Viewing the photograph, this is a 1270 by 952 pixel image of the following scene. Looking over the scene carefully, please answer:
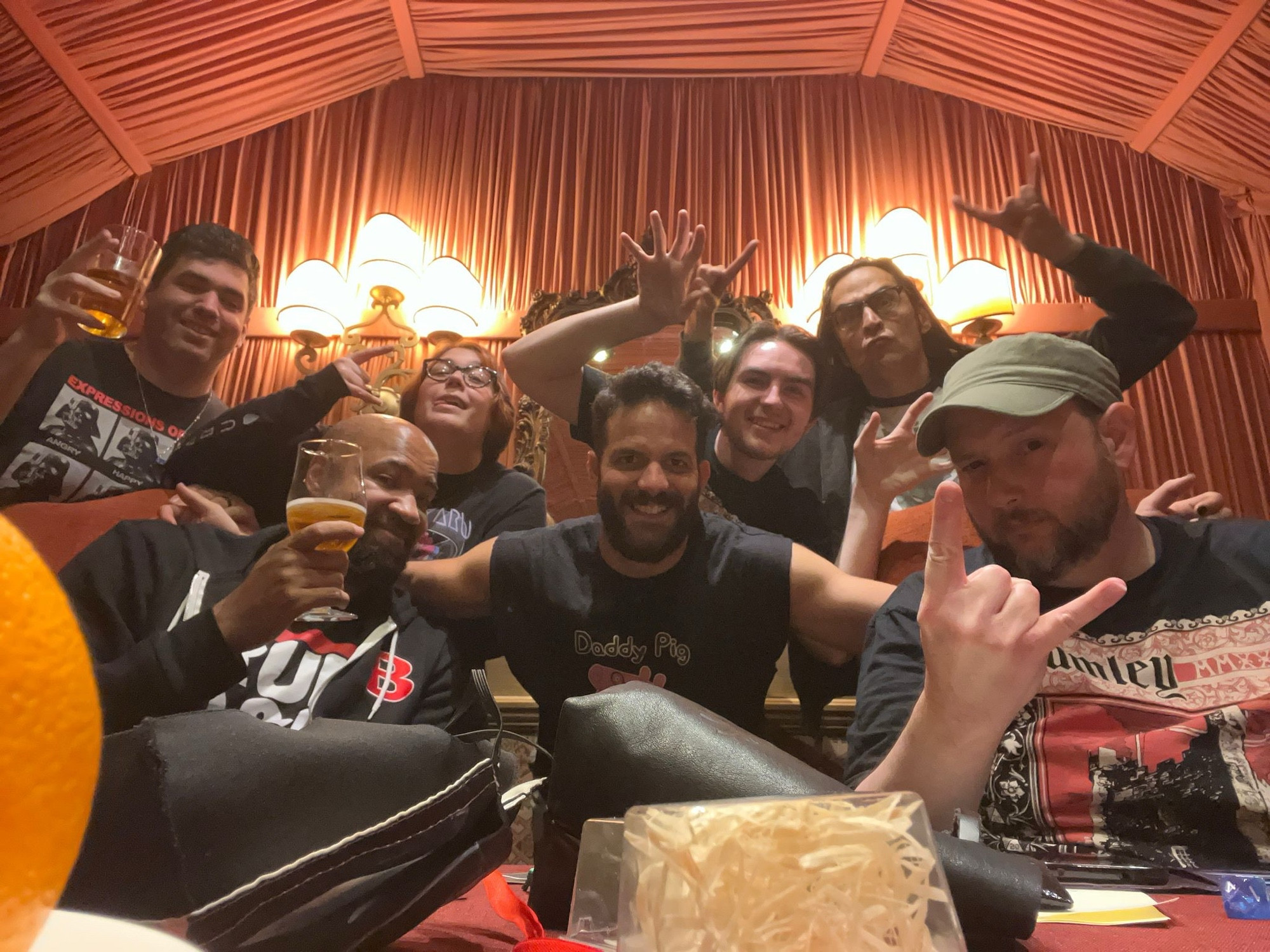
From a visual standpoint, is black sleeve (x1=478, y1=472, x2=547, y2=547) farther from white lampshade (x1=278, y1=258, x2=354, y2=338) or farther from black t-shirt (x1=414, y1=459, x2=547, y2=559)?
white lampshade (x1=278, y1=258, x2=354, y2=338)

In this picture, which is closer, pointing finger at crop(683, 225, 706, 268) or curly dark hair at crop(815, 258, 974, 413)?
pointing finger at crop(683, 225, 706, 268)

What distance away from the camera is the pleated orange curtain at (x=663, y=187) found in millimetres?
2104

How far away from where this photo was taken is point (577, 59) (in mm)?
2580

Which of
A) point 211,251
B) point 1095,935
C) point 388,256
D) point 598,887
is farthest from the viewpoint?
→ point 388,256

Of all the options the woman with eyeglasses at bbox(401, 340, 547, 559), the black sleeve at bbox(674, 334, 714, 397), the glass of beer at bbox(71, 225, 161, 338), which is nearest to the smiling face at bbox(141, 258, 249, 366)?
the glass of beer at bbox(71, 225, 161, 338)

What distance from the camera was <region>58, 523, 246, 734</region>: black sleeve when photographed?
888 millimetres

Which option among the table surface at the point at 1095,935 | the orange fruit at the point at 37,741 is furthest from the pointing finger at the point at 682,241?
the orange fruit at the point at 37,741

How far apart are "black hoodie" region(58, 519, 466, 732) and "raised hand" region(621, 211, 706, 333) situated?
0.78 meters

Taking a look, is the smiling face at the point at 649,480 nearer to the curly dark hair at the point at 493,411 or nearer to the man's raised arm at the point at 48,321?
the curly dark hair at the point at 493,411

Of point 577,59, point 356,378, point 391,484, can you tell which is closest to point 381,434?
point 391,484

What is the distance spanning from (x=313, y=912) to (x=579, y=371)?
1.29 meters

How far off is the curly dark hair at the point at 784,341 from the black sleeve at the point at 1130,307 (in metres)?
0.55

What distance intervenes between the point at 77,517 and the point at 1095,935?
158cm

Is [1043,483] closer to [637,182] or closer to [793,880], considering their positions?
[793,880]
